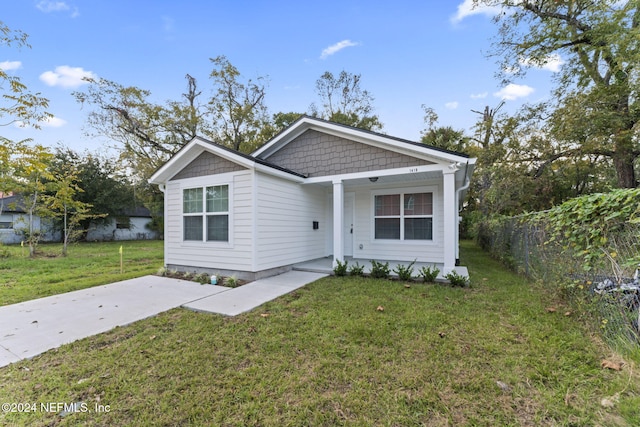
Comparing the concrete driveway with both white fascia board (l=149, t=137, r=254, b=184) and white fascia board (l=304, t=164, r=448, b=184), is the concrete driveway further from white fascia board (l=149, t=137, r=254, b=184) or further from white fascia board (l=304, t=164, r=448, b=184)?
white fascia board (l=304, t=164, r=448, b=184)

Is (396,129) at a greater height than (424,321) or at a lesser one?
greater

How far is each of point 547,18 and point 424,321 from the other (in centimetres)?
1235

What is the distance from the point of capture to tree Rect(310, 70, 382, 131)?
20.3m

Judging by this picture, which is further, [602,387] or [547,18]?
[547,18]

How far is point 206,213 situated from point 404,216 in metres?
5.44

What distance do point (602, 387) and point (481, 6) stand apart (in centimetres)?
1245

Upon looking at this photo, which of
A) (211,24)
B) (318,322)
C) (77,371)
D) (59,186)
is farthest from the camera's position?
(59,186)

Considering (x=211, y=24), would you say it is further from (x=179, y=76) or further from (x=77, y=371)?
(x=77, y=371)

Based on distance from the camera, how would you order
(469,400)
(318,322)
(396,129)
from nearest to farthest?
1. (469,400)
2. (318,322)
3. (396,129)

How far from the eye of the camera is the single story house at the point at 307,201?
6.11 m

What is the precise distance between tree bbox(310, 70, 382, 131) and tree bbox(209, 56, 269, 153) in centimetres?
430

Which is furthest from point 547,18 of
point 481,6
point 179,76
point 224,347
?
point 179,76

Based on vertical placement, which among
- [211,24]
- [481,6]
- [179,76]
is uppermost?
[179,76]

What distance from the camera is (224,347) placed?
3.00 m
